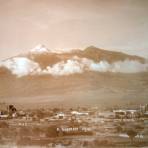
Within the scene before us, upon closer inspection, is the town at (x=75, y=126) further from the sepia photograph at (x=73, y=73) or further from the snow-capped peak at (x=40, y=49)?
the snow-capped peak at (x=40, y=49)

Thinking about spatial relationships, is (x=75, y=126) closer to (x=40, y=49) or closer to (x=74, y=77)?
(x=74, y=77)

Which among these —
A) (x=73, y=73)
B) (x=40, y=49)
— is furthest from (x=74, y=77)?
(x=40, y=49)

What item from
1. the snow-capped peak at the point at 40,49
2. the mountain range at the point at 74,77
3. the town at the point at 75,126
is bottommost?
the town at the point at 75,126

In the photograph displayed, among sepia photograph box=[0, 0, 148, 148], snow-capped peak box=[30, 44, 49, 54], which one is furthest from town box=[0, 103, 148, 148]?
snow-capped peak box=[30, 44, 49, 54]

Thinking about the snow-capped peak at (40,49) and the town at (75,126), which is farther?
the snow-capped peak at (40,49)

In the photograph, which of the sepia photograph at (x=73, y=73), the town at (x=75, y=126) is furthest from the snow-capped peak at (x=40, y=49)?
the town at (x=75, y=126)

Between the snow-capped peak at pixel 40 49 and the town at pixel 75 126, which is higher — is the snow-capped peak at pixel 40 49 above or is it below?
above

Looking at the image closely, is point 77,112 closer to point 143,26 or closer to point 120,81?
point 120,81

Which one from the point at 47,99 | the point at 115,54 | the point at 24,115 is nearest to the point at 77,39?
the point at 115,54
